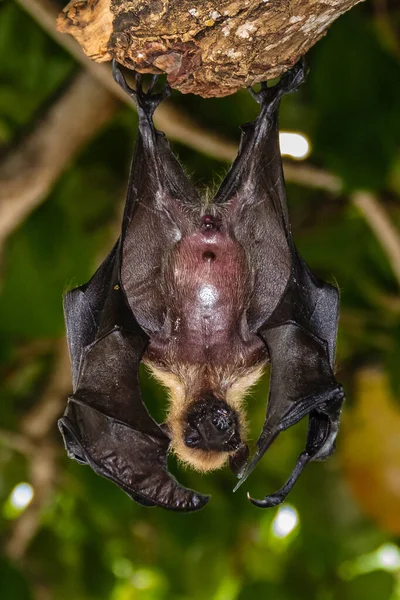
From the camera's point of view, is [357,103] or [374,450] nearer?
[357,103]

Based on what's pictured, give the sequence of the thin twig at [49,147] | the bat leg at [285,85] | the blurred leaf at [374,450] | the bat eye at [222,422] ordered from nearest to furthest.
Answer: the bat leg at [285,85]
the bat eye at [222,422]
the thin twig at [49,147]
the blurred leaf at [374,450]

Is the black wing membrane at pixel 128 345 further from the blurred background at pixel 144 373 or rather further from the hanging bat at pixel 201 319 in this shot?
the blurred background at pixel 144 373

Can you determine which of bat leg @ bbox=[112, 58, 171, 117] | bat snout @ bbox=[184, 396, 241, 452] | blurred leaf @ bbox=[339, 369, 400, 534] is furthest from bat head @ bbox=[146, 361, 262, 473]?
blurred leaf @ bbox=[339, 369, 400, 534]

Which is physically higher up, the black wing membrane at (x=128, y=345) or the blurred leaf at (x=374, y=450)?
the black wing membrane at (x=128, y=345)

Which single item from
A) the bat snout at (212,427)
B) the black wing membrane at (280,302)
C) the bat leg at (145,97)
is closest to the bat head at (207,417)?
the bat snout at (212,427)

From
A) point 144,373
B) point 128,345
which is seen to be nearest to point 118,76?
point 128,345

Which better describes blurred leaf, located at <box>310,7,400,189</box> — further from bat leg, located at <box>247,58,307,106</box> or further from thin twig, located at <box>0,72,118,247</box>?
bat leg, located at <box>247,58,307,106</box>

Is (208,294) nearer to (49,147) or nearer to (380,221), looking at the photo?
(49,147)
